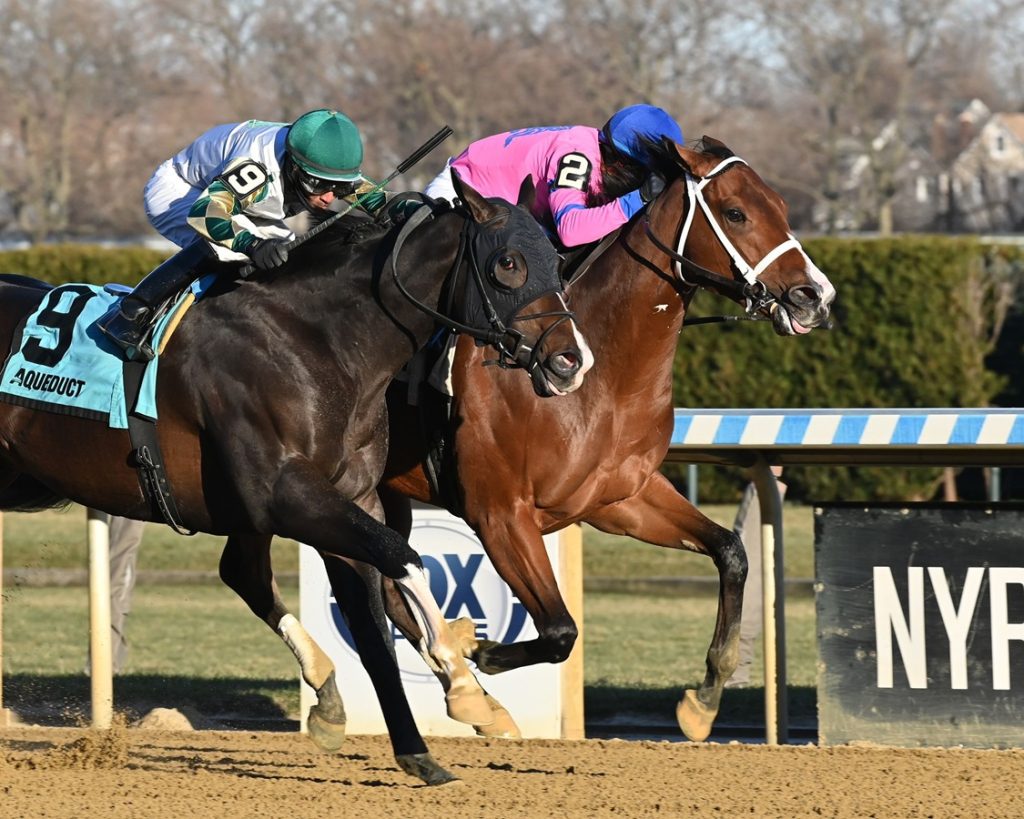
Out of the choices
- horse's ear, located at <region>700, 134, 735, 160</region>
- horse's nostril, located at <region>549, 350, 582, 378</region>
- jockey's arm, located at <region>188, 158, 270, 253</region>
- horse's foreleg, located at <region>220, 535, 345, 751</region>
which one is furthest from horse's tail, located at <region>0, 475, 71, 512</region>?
horse's ear, located at <region>700, 134, 735, 160</region>

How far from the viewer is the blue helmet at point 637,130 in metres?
5.27

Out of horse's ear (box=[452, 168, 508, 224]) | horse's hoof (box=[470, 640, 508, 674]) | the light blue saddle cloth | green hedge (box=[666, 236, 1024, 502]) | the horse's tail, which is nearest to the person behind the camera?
horse's ear (box=[452, 168, 508, 224])

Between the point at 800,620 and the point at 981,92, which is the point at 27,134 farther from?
the point at 800,620

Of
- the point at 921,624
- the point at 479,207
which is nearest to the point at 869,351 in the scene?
the point at 921,624

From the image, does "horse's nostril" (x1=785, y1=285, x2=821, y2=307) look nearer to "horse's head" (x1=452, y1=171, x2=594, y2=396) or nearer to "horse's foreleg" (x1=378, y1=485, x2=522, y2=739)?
"horse's head" (x1=452, y1=171, x2=594, y2=396)

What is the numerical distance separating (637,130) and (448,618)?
2.07 m

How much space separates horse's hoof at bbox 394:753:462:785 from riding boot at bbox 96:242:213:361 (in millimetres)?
1392

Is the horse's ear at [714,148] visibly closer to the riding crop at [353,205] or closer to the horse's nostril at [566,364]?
the riding crop at [353,205]

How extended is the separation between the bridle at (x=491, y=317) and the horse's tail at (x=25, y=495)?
1598mm

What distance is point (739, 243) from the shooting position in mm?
4922

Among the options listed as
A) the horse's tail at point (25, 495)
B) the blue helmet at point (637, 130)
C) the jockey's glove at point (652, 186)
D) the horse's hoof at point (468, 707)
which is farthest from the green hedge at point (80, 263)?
the horse's hoof at point (468, 707)

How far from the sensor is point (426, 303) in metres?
4.59

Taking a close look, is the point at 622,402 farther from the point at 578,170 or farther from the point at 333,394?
the point at 333,394

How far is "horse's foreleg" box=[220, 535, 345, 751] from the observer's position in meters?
4.93
